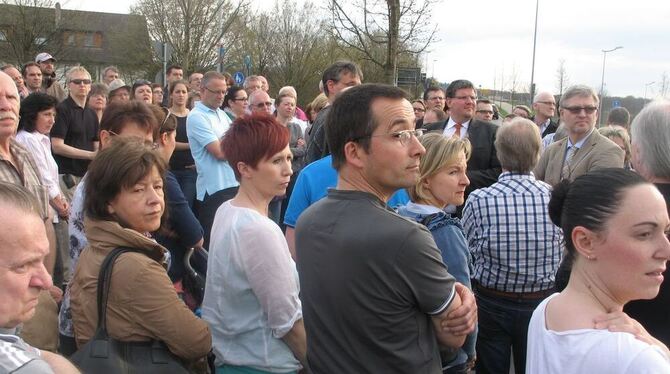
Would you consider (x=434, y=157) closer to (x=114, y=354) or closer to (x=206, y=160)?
(x=114, y=354)

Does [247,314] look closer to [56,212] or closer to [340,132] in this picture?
[340,132]

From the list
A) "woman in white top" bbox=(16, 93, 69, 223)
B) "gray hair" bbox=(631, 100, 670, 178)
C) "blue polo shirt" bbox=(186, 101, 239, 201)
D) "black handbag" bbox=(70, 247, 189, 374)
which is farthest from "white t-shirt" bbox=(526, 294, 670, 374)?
"blue polo shirt" bbox=(186, 101, 239, 201)

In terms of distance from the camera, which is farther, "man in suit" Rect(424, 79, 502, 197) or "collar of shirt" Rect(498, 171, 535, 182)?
"man in suit" Rect(424, 79, 502, 197)

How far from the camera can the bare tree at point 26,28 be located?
2634 cm

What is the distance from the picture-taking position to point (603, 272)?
1872mm

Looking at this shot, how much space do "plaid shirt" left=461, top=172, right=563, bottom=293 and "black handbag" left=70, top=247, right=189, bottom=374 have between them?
2073mm

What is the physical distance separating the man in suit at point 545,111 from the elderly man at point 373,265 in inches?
303

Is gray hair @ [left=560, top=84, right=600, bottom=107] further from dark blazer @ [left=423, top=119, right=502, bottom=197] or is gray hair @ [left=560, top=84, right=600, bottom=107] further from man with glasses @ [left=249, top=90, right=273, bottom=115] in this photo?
man with glasses @ [left=249, top=90, right=273, bottom=115]

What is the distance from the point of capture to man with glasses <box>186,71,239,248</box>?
629 centimetres

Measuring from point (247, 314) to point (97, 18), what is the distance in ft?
210

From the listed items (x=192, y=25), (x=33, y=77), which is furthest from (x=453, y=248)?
(x=192, y=25)

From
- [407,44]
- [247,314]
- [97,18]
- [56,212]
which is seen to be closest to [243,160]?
[247,314]

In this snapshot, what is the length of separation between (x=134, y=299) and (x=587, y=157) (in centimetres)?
415

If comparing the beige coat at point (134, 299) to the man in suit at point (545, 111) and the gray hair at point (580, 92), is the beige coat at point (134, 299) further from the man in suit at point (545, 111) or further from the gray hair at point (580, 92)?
the man in suit at point (545, 111)
